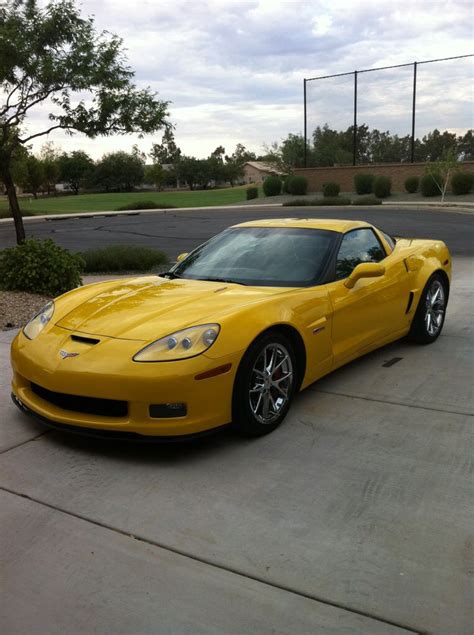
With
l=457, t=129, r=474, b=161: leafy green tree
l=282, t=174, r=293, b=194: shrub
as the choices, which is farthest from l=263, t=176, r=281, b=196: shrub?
l=457, t=129, r=474, b=161: leafy green tree

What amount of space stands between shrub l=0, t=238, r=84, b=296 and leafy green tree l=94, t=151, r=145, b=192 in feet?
310

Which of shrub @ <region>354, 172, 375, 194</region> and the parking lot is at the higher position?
the parking lot

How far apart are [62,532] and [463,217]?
22539 mm

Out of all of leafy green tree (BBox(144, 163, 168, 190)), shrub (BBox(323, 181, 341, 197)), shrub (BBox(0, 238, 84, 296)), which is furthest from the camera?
leafy green tree (BBox(144, 163, 168, 190))

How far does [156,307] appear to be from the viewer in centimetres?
402

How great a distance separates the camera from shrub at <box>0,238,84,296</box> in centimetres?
817

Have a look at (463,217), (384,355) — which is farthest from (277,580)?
(463,217)

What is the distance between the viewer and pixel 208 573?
98.9 inches

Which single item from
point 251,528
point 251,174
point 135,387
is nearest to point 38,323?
point 135,387

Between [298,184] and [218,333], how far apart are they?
122 ft

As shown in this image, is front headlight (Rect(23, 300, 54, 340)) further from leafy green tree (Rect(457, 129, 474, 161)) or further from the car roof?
leafy green tree (Rect(457, 129, 474, 161))

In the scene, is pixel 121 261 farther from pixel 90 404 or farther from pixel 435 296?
pixel 90 404

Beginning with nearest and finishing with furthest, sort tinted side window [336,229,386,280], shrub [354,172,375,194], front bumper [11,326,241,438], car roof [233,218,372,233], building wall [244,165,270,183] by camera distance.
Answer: front bumper [11,326,241,438] < tinted side window [336,229,386,280] < car roof [233,218,372,233] < shrub [354,172,375,194] < building wall [244,165,270,183]

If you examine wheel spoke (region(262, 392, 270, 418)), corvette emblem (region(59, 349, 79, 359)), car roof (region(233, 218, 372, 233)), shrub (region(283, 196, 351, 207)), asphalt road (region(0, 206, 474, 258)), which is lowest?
shrub (region(283, 196, 351, 207))
